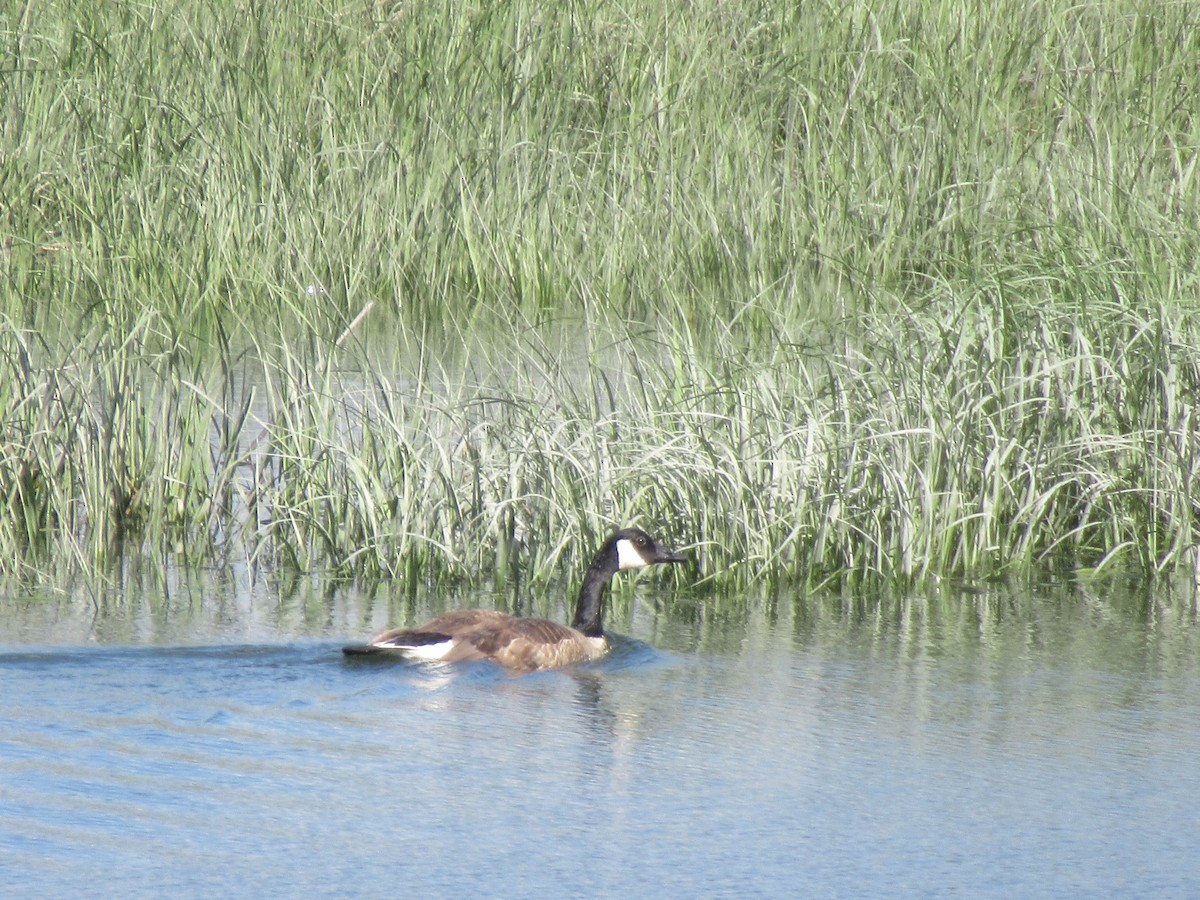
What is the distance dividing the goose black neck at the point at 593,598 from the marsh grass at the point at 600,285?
1.78 feet

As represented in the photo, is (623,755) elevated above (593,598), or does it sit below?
below

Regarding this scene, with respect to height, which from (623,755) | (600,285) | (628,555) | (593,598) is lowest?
(623,755)

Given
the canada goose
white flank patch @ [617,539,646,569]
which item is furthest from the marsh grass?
the canada goose

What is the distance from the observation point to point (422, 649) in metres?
5.62

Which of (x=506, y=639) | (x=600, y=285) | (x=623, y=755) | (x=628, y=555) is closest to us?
(x=623, y=755)

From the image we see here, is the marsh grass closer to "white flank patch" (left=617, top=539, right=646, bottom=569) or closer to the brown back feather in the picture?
"white flank patch" (left=617, top=539, right=646, bottom=569)

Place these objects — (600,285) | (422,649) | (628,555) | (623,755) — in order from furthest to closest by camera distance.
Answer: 1. (600,285)
2. (628,555)
3. (422,649)
4. (623,755)

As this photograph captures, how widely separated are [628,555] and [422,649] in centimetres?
99

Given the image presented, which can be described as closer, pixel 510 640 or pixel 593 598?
pixel 510 640

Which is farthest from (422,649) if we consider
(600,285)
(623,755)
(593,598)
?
(600,285)

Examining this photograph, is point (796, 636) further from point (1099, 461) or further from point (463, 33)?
point (463, 33)

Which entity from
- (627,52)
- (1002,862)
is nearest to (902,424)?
(1002,862)

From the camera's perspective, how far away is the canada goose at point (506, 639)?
18.5ft

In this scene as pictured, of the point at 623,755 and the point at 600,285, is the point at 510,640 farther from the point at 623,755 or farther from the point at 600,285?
the point at 600,285
